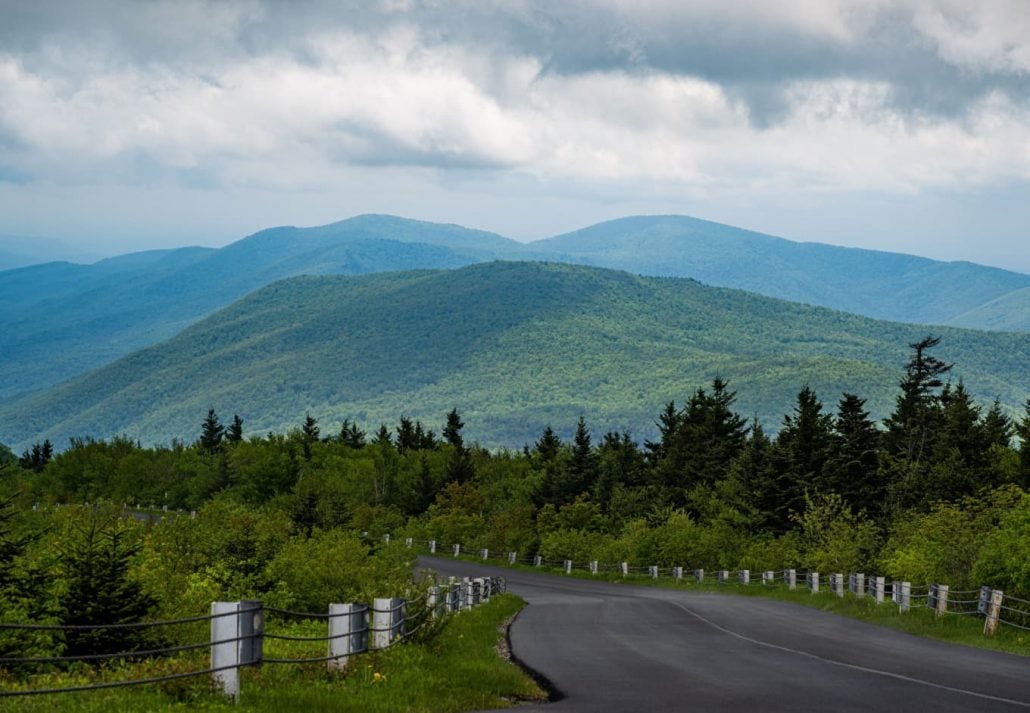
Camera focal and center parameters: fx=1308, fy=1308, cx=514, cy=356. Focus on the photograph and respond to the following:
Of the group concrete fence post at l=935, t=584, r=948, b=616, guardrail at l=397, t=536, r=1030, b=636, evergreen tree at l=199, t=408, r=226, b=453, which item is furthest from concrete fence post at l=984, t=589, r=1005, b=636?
evergreen tree at l=199, t=408, r=226, b=453

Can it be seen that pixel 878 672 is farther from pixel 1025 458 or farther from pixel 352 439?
pixel 352 439

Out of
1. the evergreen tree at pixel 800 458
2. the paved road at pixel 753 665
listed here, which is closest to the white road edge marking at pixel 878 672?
the paved road at pixel 753 665

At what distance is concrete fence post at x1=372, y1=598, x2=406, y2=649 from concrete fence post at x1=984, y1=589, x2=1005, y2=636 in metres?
15.4

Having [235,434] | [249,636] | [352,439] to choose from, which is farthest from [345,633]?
[235,434]

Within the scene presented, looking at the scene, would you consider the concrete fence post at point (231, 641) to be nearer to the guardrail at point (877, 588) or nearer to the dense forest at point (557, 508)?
the dense forest at point (557, 508)

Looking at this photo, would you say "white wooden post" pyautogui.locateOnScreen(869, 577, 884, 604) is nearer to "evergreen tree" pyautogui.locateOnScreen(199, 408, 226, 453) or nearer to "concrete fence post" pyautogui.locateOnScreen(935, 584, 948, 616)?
"concrete fence post" pyautogui.locateOnScreen(935, 584, 948, 616)

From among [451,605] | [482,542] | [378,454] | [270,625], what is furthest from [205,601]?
[378,454]

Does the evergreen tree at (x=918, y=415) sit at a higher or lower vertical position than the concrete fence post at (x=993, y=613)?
higher

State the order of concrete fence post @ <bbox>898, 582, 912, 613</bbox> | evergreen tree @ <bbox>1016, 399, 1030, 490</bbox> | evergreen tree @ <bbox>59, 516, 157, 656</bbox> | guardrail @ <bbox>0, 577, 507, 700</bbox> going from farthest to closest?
evergreen tree @ <bbox>1016, 399, 1030, 490</bbox> < concrete fence post @ <bbox>898, 582, 912, 613</bbox> < evergreen tree @ <bbox>59, 516, 157, 656</bbox> < guardrail @ <bbox>0, 577, 507, 700</bbox>

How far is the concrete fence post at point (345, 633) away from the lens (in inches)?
647

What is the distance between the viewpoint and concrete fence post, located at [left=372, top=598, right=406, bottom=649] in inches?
720

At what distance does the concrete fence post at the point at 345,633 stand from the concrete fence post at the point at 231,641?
8.36 feet

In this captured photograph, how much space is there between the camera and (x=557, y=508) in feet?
354

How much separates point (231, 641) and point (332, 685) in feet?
7.13
